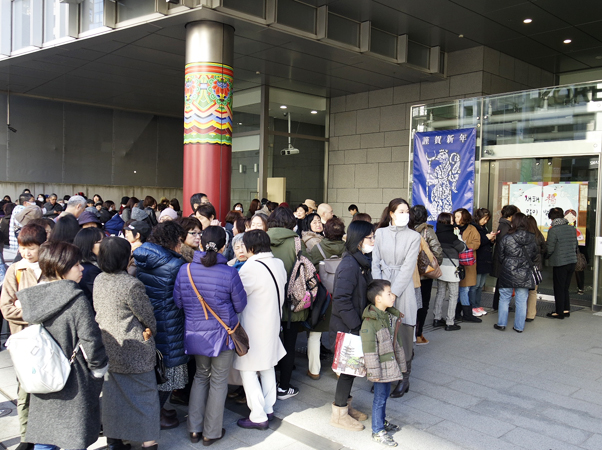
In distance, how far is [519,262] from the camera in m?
6.82

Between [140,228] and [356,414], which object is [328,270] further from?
[140,228]

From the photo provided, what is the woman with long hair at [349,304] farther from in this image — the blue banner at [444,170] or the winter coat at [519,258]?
the blue banner at [444,170]

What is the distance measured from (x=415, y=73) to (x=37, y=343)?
1078cm

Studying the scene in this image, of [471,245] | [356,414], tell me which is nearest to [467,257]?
[471,245]

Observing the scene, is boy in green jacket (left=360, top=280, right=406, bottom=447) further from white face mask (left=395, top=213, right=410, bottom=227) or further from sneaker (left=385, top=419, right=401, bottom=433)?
white face mask (left=395, top=213, right=410, bottom=227)

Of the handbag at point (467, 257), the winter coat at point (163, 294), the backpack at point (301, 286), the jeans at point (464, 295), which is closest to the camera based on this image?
the winter coat at point (163, 294)

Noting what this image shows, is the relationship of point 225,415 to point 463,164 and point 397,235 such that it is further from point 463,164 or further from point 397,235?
point 463,164

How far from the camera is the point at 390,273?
4656 mm

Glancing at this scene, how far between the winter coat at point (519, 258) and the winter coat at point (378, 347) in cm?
383

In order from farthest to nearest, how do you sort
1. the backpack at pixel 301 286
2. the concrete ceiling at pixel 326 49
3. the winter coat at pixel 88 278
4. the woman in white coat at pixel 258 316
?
the concrete ceiling at pixel 326 49 < the backpack at pixel 301 286 < the woman in white coat at pixel 258 316 < the winter coat at pixel 88 278

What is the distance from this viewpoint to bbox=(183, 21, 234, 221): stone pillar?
27.8 ft

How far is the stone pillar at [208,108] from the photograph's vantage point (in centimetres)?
847

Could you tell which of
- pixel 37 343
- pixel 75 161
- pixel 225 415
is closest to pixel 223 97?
pixel 225 415

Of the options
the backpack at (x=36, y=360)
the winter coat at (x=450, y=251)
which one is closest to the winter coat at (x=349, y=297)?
the backpack at (x=36, y=360)
